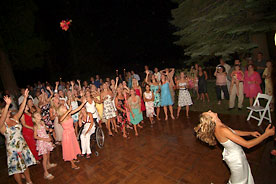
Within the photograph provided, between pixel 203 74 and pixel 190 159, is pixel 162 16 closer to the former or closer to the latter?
pixel 203 74

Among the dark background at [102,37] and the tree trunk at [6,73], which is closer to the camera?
the tree trunk at [6,73]

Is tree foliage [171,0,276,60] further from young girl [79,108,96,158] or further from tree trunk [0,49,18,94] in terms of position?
tree trunk [0,49,18,94]

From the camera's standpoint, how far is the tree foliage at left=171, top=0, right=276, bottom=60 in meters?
7.13

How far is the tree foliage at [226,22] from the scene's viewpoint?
23.4ft

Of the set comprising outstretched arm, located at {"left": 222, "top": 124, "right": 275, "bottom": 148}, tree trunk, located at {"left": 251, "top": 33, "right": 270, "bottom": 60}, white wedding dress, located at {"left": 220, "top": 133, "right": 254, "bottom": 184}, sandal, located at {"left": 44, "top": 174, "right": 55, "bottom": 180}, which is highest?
tree trunk, located at {"left": 251, "top": 33, "right": 270, "bottom": 60}

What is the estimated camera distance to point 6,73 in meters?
12.9

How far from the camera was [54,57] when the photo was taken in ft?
70.7

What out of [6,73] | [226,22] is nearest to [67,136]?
[226,22]

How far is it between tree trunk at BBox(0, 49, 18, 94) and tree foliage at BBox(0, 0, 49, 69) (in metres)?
0.51

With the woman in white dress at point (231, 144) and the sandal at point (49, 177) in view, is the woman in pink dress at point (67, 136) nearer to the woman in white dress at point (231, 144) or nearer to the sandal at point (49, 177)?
the sandal at point (49, 177)

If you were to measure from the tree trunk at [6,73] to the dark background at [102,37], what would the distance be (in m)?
7.55

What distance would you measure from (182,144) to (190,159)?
29.8 inches

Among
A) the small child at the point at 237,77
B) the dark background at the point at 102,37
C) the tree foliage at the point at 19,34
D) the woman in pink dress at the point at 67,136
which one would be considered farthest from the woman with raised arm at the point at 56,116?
the dark background at the point at 102,37

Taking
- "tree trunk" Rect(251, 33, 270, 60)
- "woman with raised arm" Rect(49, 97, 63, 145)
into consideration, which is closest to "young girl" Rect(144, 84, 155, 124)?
"woman with raised arm" Rect(49, 97, 63, 145)
